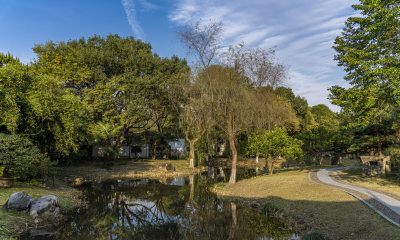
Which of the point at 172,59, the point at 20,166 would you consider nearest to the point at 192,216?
the point at 20,166

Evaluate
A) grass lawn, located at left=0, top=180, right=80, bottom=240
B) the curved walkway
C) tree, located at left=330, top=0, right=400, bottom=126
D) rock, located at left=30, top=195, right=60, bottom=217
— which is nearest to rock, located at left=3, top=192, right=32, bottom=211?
grass lawn, located at left=0, top=180, right=80, bottom=240

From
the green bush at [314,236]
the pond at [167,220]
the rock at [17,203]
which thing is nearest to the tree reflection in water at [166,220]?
the pond at [167,220]

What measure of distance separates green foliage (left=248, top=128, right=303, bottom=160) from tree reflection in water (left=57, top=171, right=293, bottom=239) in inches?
343

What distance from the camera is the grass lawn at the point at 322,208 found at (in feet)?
28.2

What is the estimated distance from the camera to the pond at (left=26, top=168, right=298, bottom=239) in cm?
986

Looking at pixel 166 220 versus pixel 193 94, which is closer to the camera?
pixel 166 220

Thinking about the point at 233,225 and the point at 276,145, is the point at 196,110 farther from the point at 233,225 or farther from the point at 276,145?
the point at 233,225

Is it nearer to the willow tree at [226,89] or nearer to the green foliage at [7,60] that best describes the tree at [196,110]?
the willow tree at [226,89]

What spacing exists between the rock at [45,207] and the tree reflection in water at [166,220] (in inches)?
34.7

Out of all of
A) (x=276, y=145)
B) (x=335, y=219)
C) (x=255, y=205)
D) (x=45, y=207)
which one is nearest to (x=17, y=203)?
(x=45, y=207)

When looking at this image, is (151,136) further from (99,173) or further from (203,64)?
(203,64)

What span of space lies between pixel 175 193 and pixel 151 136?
26.9 m

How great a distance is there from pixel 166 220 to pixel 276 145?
14605 millimetres

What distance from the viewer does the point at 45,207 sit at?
11.4m
